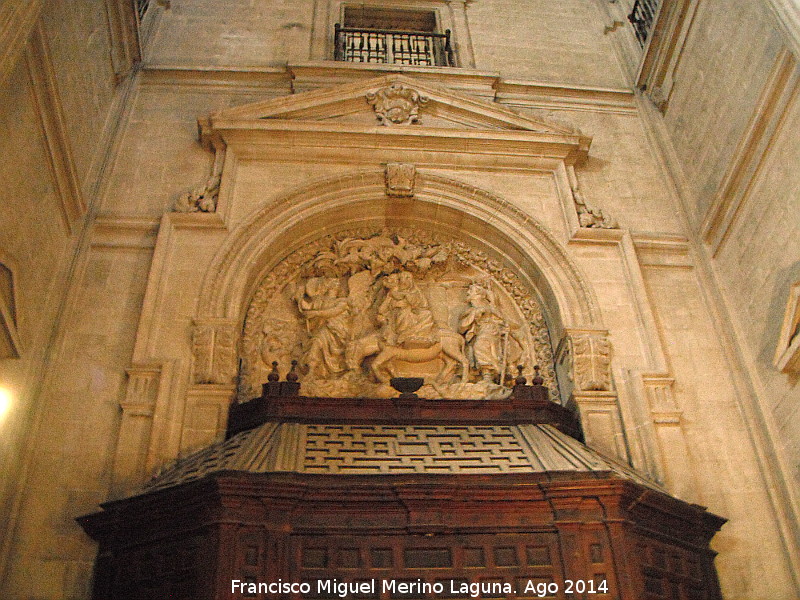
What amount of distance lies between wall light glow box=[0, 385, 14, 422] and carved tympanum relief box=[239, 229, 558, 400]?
210 centimetres

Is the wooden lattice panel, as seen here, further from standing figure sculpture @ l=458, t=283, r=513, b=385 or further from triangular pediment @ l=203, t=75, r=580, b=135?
triangular pediment @ l=203, t=75, r=580, b=135

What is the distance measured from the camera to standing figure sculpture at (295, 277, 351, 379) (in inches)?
313

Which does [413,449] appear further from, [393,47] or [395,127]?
[393,47]

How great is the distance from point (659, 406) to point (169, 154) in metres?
6.50

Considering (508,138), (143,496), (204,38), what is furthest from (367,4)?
(143,496)

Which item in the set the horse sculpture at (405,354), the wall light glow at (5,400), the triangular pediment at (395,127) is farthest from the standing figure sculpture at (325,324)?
the wall light glow at (5,400)

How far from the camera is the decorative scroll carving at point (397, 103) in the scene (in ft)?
31.7

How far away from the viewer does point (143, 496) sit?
18.4 ft

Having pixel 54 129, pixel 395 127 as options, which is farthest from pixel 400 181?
pixel 54 129

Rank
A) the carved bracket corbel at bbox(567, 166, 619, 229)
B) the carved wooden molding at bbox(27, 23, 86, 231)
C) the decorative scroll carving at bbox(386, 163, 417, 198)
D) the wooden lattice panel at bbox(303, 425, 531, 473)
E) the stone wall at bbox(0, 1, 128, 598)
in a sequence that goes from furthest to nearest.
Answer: the decorative scroll carving at bbox(386, 163, 417, 198) < the carved bracket corbel at bbox(567, 166, 619, 229) < the carved wooden molding at bbox(27, 23, 86, 231) < the stone wall at bbox(0, 1, 128, 598) < the wooden lattice panel at bbox(303, 425, 531, 473)

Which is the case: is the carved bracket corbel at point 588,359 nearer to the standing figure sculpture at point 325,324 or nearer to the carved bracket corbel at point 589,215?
the carved bracket corbel at point 589,215

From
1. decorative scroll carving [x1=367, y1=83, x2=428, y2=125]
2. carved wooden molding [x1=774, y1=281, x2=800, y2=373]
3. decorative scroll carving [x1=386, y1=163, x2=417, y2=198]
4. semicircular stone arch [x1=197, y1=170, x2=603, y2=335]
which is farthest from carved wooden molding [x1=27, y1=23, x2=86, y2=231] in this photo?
carved wooden molding [x1=774, y1=281, x2=800, y2=373]

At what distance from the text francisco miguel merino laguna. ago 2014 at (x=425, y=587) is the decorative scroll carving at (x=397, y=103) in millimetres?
6222

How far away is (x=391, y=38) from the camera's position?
40.2 ft
